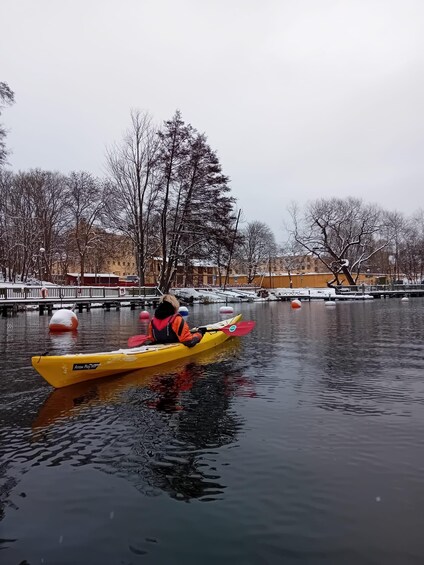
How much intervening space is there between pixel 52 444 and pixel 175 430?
4.96ft

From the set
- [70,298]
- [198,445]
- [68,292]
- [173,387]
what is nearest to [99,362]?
[173,387]

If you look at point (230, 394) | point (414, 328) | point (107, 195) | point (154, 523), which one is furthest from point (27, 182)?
point (154, 523)

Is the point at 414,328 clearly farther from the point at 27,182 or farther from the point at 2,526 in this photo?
the point at 27,182

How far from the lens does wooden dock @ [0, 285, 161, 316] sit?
29438 millimetres

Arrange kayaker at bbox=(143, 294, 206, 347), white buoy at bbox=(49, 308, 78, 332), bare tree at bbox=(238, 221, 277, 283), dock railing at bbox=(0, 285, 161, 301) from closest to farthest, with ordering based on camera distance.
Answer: kayaker at bbox=(143, 294, 206, 347) < white buoy at bbox=(49, 308, 78, 332) < dock railing at bbox=(0, 285, 161, 301) < bare tree at bbox=(238, 221, 277, 283)

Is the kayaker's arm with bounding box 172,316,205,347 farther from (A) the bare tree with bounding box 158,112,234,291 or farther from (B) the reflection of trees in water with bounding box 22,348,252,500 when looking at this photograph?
(A) the bare tree with bounding box 158,112,234,291

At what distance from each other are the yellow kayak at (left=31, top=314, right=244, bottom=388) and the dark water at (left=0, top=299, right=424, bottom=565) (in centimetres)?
25

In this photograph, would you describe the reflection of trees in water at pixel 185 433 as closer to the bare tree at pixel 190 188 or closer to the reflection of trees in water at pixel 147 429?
the reflection of trees in water at pixel 147 429

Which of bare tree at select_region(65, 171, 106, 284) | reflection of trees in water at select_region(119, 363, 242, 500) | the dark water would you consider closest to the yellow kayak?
the dark water

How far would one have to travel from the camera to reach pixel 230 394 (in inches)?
297

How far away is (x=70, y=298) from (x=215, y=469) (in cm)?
3007

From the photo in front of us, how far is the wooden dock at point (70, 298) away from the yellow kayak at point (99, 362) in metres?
22.0

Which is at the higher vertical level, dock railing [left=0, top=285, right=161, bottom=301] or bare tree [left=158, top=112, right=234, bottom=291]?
bare tree [left=158, top=112, right=234, bottom=291]

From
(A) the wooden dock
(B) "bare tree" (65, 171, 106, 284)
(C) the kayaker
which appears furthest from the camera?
(B) "bare tree" (65, 171, 106, 284)
